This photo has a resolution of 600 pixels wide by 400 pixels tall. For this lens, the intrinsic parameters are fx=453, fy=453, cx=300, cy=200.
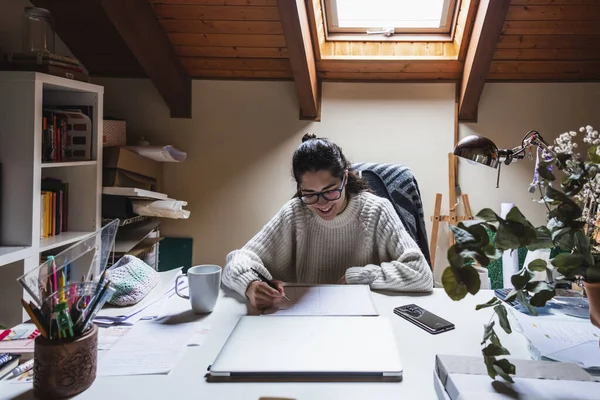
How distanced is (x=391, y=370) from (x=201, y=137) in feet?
7.88

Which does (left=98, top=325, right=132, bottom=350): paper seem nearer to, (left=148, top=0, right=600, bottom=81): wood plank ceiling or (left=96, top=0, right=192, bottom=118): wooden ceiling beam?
(left=96, top=0, right=192, bottom=118): wooden ceiling beam

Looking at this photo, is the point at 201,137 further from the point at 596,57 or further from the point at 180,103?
the point at 596,57

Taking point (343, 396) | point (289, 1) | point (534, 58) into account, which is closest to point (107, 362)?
point (343, 396)

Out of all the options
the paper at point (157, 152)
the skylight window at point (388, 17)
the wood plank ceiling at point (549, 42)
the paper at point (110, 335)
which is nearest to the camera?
the paper at point (110, 335)

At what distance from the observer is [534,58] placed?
8.57ft

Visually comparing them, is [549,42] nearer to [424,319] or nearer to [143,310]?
[424,319]

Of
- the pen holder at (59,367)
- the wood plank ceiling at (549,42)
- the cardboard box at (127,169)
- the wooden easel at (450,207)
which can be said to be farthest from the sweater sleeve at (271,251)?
the wood plank ceiling at (549,42)

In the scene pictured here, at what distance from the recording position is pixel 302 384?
0.76 metres

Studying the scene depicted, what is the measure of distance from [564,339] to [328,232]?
2.94 ft

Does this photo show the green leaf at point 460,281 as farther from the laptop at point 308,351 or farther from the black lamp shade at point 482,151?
the black lamp shade at point 482,151

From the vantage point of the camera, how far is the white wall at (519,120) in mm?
2803

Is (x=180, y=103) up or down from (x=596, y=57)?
down

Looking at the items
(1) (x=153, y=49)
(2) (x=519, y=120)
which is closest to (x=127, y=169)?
(1) (x=153, y=49)

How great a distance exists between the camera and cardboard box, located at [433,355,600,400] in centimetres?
64
